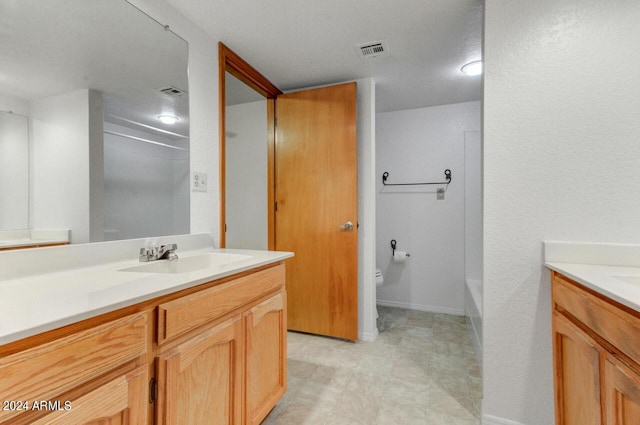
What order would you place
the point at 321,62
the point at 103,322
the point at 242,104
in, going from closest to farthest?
the point at 103,322 < the point at 321,62 < the point at 242,104

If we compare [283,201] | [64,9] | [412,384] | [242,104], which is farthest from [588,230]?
[242,104]

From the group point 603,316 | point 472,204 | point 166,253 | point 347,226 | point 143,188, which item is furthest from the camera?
point 472,204

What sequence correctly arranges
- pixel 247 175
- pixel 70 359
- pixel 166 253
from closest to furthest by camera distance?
pixel 70 359 → pixel 166 253 → pixel 247 175

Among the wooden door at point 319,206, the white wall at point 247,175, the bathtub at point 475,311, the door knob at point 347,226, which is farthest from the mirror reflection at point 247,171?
the bathtub at point 475,311

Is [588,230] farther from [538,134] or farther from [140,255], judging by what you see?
[140,255]

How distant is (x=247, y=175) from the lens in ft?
9.48

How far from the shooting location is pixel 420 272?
327 cm

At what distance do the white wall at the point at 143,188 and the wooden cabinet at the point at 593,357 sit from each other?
182cm

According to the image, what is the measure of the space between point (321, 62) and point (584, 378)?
7.41ft

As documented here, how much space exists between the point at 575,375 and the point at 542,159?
0.92 m

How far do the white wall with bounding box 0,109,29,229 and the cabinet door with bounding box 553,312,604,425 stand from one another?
1987 millimetres

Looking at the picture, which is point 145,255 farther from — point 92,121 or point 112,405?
point 112,405

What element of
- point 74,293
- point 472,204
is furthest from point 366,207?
point 74,293

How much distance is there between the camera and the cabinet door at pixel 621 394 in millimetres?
785
